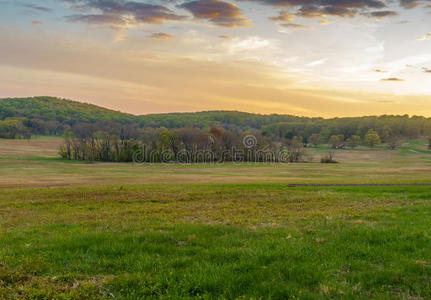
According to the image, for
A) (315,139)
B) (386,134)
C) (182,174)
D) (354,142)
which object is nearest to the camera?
(182,174)

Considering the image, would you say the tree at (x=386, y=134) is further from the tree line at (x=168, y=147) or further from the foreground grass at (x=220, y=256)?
the foreground grass at (x=220, y=256)

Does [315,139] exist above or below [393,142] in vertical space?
above

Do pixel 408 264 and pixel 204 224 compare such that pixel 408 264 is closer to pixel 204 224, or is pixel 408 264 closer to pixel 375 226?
pixel 375 226

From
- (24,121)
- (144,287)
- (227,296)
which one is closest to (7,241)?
(144,287)

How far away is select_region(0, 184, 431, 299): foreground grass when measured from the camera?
557 centimetres

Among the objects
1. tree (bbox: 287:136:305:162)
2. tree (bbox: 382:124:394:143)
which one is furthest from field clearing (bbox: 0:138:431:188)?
tree (bbox: 382:124:394:143)

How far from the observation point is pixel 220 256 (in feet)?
23.4

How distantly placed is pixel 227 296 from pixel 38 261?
4.23 meters

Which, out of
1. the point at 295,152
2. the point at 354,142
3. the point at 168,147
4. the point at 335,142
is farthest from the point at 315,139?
the point at 168,147

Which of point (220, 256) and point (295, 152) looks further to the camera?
point (295, 152)

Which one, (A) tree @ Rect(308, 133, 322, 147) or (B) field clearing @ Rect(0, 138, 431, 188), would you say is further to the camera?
(A) tree @ Rect(308, 133, 322, 147)

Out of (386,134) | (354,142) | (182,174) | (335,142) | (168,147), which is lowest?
(182,174)

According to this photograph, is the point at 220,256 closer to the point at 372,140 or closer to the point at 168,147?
the point at 168,147

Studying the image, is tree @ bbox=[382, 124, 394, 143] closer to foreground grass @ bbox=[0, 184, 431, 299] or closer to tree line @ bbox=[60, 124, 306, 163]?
tree line @ bbox=[60, 124, 306, 163]
